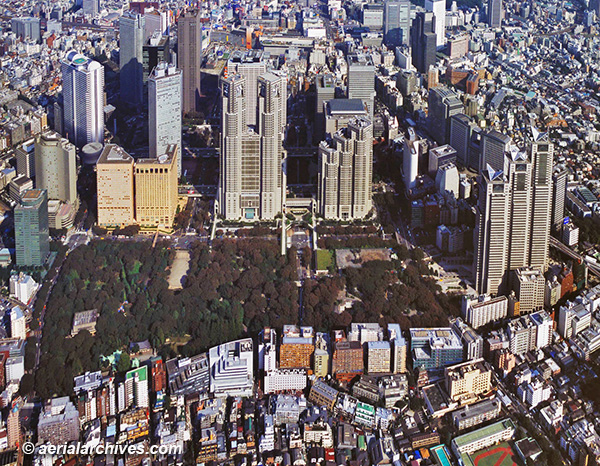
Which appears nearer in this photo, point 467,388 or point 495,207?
point 467,388

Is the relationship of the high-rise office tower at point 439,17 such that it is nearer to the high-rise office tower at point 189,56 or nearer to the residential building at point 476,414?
the high-rise office tower at point 189,56

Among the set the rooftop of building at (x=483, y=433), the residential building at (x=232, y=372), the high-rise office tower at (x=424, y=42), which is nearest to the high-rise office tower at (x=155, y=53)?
the high-rise office tower at (x=424, y=42)

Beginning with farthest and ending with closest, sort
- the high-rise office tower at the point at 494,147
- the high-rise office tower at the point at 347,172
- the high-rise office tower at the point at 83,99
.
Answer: the high-rise office tower at the point at 83,99 → the high-rise office tower at the point at 494,147 → the high-rise office tower at the point at 347,172

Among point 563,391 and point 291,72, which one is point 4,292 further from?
point 291,72

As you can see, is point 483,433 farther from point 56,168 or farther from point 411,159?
point 56,168

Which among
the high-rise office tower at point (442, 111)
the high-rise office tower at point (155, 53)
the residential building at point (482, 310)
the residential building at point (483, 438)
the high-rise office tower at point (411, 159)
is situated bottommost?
the residential building at point (483, 438)

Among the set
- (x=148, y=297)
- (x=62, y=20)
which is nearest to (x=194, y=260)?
(x=148, y=297)
